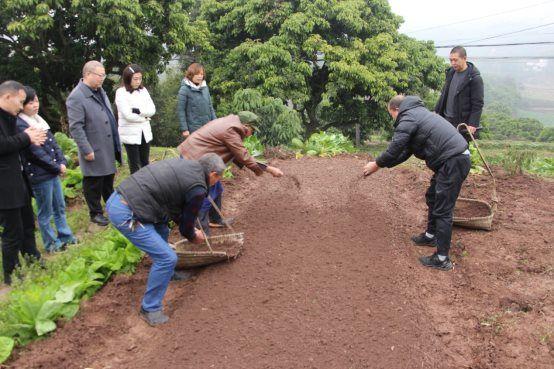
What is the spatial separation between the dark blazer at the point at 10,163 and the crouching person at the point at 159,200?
1194mm

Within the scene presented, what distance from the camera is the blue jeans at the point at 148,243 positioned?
3.16m

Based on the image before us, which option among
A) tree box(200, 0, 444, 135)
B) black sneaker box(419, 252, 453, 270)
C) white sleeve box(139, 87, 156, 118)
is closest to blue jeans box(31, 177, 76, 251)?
white sleeve box(139, 87, 156, 118)

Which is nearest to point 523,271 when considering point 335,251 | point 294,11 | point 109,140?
point 335,251

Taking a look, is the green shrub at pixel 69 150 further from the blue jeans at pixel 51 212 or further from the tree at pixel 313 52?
the tree at pixel 313 52

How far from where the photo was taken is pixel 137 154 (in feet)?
18.2

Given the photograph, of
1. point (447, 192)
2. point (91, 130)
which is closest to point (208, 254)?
point (91, 130)

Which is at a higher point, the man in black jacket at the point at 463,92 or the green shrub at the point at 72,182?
the man in black jacket at the point at 463,92

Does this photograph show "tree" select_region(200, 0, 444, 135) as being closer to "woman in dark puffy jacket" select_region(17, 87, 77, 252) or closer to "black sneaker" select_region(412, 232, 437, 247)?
"woman in dark puffy jacket" select_region(17, 87, 77, 252)

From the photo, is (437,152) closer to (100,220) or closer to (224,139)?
(224,139)

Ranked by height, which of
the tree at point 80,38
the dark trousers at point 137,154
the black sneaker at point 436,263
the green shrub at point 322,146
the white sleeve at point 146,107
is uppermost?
the tree at point 80,38

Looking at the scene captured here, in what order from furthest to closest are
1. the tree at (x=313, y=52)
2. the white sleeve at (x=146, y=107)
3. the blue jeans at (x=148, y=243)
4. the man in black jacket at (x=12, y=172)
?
the tree at (x=313, y=52) < the white sleeve at (x=146, y=107) < the man in black jacket at (x=12, y=172) < the blue jeans at (x=148, y=243)

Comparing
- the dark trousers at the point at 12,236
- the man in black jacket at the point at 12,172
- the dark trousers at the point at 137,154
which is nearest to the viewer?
the man in black jacket at the point at 12,172

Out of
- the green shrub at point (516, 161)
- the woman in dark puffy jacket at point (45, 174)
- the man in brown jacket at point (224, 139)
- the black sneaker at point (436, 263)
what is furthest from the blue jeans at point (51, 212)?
the green shrub at point (516, 161)

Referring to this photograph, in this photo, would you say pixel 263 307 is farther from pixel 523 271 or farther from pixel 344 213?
pixel 523 271
